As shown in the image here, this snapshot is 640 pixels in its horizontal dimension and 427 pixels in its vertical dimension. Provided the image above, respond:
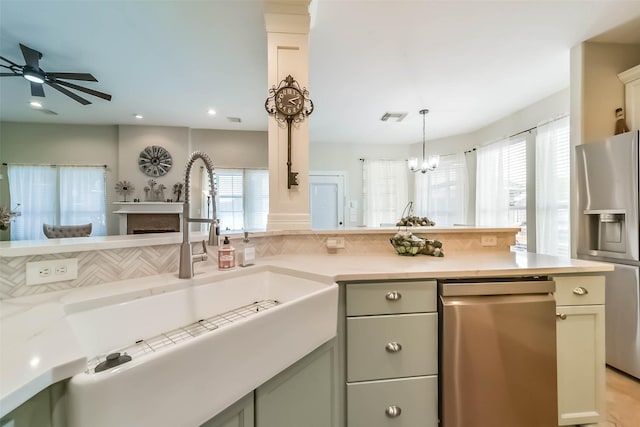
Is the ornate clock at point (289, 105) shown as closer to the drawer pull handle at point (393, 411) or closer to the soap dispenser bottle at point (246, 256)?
the soap dispenser bottle at point (246, 256)

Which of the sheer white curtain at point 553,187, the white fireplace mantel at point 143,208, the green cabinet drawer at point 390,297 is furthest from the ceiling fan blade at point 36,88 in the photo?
the sheer white curtain at point 553,187

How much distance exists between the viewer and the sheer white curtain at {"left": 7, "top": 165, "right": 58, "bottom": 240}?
14.2 ft

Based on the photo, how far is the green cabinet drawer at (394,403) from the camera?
41.6 inches

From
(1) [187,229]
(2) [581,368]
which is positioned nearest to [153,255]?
(1) [187,229]

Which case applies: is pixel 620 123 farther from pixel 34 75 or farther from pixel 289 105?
pixel 34 75

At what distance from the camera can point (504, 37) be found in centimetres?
215

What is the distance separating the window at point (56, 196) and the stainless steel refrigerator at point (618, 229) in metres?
6.89

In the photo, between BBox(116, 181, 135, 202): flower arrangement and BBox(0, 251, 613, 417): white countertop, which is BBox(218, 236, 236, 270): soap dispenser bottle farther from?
BBox(116, 181, 135, 202): flower arrangement

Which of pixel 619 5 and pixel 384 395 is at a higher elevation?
pixel 619 5

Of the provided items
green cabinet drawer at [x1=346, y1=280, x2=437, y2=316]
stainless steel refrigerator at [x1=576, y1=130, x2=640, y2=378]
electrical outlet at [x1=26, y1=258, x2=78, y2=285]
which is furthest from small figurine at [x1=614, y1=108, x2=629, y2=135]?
electrical outlet at [x1=26, y1=258, x2=78, y2=285]

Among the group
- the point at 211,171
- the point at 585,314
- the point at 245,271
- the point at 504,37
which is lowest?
the point at 585,314

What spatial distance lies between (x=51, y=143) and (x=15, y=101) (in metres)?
1.10

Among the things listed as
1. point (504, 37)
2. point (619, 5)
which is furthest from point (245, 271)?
point (619, 5)

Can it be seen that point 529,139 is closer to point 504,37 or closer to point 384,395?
point 504,37
